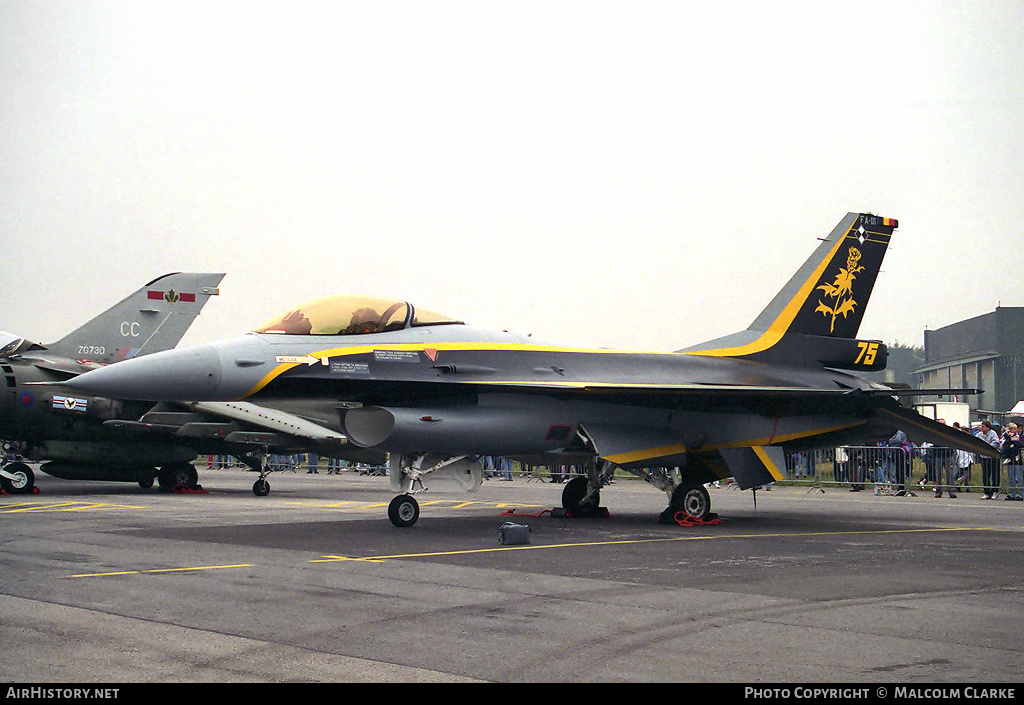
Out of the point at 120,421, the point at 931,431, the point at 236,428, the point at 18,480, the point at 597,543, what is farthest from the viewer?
the point at 236,428

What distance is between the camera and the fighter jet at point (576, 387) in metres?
11.7

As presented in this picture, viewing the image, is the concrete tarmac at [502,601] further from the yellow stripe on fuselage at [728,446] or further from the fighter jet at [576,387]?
the fighter jet at [576,387]

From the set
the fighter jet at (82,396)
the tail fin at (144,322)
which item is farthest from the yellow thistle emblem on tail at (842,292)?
the tail fin at (144,322)

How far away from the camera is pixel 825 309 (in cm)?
1543

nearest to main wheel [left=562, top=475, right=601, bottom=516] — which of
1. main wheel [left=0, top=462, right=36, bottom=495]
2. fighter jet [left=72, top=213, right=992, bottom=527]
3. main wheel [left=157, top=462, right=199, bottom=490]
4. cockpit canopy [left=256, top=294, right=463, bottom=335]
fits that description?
fighter jet [left=72, top=213, right=992, bottom=527]

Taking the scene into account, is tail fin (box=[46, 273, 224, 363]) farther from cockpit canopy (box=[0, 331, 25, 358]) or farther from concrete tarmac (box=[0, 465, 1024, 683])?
concrete tarmac (box=[0, 465, 1024, 683])

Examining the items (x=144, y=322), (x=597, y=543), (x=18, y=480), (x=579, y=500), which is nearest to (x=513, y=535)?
(x=597, y=543)

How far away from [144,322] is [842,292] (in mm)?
16001

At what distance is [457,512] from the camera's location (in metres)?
15.9

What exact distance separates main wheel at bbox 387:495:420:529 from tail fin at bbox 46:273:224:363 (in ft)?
39.4

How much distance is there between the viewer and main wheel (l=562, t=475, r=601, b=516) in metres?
14.7

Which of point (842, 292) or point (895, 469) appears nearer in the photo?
point (842, 292)

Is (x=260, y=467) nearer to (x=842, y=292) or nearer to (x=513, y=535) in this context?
(x=513, y=535)
